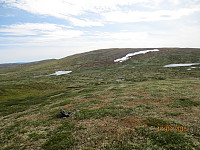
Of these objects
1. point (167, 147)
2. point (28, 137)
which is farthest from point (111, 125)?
point (28, 137)

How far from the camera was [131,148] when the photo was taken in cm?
1120

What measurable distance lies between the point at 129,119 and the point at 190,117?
831 centimetres

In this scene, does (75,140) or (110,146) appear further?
(75,140)

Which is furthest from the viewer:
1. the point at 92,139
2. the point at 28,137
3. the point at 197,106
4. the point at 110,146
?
the point at 197,106

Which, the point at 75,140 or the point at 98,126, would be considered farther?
the point at 98,126

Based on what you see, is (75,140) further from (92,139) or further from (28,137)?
(28,137)

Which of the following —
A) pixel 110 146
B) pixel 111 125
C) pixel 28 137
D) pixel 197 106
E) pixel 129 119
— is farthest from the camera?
pixel 197 106

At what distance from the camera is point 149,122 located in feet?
51.9

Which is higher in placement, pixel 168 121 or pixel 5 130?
pixel 168 121

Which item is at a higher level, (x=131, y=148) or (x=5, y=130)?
(x=131, y=148)

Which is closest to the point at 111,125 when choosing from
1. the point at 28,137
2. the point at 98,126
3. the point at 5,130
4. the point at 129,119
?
the point at 98,126

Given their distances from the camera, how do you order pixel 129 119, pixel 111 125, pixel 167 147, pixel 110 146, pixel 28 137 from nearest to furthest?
1. pixel 167 147
2. pixel 110 146
3. pixel 28 137
4. pixel 111 125
5. pixel 129 119

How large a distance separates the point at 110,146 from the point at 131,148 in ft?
6.39

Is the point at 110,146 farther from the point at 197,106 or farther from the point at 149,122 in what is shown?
the point at 197,106
